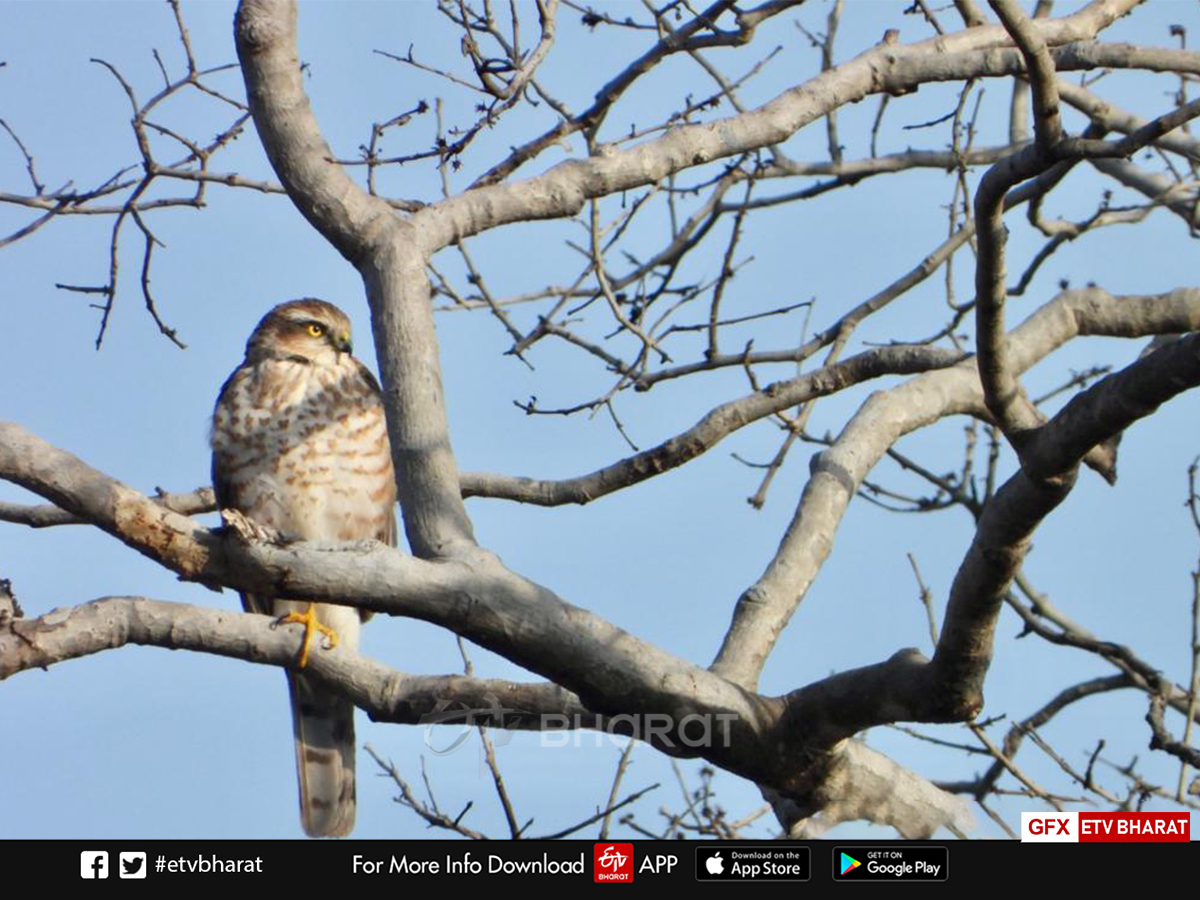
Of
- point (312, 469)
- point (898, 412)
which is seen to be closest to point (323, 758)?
point (312, 469)

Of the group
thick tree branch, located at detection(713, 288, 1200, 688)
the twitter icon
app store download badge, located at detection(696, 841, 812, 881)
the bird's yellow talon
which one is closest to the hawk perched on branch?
the bird's yellow talon

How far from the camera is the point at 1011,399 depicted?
331 cm

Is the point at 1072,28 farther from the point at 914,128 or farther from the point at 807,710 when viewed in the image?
the point at 807,710

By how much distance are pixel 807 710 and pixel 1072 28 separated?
2605 mm

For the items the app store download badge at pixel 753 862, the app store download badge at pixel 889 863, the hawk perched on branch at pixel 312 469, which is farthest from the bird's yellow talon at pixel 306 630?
the app store download badge at pixel 889 863

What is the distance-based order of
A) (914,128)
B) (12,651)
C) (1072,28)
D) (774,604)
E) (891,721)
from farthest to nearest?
(914,128) → (1072,28) → (774,604) → (891,721) → (12,651)

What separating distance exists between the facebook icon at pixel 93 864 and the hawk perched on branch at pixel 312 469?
4.40 feet

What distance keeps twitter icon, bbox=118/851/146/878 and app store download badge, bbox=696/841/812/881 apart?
4.74 ft

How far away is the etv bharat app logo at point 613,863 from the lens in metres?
3.72

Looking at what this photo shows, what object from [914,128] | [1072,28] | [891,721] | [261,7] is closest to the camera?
[891,721]

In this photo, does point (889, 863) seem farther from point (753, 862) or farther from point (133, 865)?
point (133, 865)

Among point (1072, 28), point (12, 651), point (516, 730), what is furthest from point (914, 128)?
point (12, 651)

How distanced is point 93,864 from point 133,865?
104 mm

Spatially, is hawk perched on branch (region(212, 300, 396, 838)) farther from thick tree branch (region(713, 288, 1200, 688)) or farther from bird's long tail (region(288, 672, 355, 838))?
thick tree branch (region(713, 288, 1200, 688))
